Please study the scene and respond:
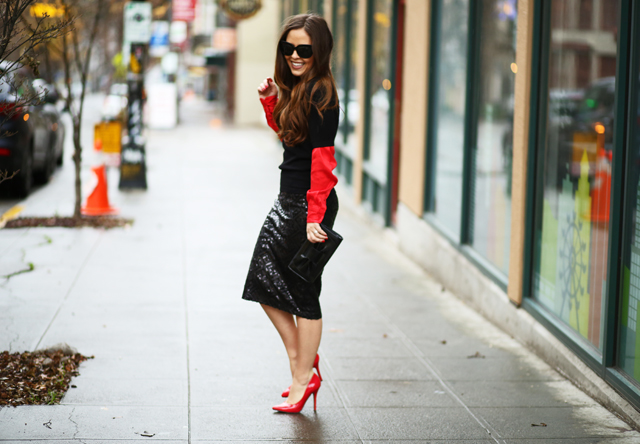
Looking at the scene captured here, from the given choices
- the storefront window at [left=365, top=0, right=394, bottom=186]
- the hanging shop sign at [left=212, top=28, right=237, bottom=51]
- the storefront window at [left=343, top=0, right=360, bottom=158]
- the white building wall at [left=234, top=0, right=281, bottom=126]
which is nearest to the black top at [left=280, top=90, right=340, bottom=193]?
the storefront window at [left=365, top=0, right=394, bottom=186]

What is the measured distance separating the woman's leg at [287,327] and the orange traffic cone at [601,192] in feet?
Result: 6.57

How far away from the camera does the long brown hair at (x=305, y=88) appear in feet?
13.7

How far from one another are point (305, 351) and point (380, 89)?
24.8ft

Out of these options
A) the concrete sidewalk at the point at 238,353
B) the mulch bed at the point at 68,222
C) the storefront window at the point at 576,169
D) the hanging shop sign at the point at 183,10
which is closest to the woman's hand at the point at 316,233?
the concrete sidewalk at the point at 238,353

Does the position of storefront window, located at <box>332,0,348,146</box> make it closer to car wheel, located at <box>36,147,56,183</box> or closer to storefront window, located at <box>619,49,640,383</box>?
car wheel, located at <box>36,147,56,183</box>

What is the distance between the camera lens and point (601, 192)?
17.2 ft

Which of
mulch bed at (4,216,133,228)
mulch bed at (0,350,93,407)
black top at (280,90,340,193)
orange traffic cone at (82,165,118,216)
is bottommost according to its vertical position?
mulch bed at (0,350,93,407)

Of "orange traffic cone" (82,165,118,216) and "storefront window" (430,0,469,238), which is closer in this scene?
"storefront window" (430,0,469,238)

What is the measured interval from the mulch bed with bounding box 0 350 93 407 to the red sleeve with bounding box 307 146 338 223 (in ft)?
5.76

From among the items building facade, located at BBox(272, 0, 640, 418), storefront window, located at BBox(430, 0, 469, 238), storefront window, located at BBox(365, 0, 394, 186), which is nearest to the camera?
building facade, located at BBox(272, 0, 640, 418)

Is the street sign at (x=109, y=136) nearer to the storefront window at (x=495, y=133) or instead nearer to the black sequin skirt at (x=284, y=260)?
the storefront window at (x=495, y=133)

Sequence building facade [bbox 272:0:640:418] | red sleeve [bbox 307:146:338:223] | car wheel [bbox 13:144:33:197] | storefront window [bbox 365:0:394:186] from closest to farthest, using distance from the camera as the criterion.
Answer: red sleeve [bbox 307:146:338:223], building facade [bbox 272:0:640:418], storefront window [bbox 365:0:394:186], car wheel [bbox 13:144:33:197]

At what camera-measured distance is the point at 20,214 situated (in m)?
11.0

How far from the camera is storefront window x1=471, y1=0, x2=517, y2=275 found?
6.88 m
